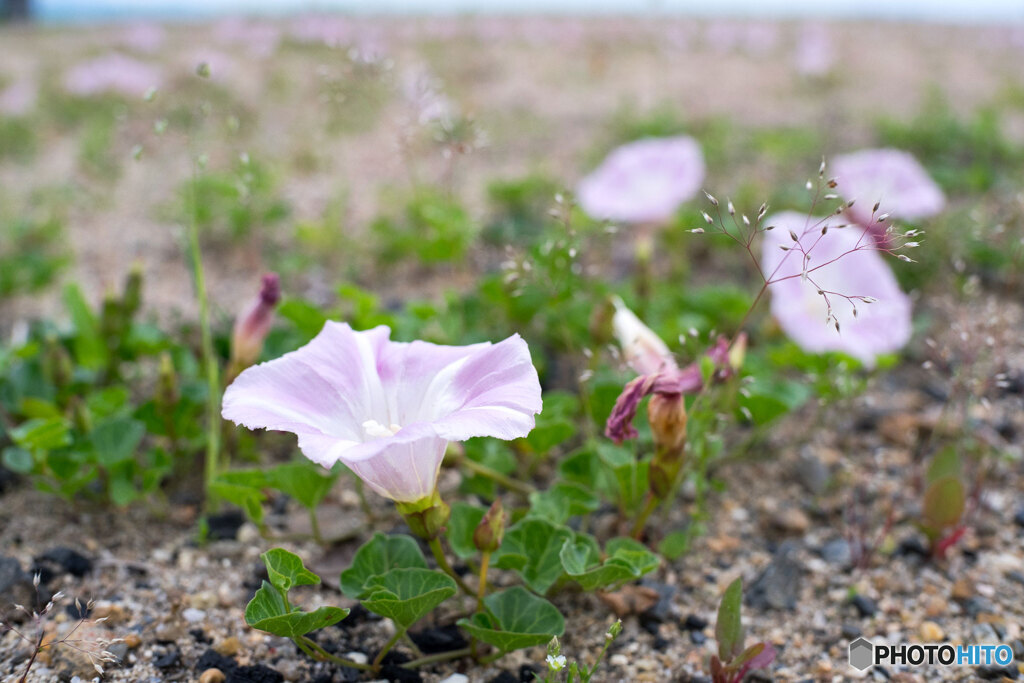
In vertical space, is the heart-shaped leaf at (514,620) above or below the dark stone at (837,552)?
above

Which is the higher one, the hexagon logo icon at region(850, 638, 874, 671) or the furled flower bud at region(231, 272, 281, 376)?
the furled flower bud at region(231, 272, 281, 376)

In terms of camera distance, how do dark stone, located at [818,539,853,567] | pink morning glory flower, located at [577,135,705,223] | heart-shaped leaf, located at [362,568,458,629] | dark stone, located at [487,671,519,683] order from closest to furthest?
heart-shaped leaf, located at [362,568,458,629], dark stone, located at [487,671,519,683], dark stone, located at [818,539,853,567], pink morning glory flower, located at [577,135,705,223]

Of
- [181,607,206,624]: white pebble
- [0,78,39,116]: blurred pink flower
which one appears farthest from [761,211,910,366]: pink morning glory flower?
[0,78,39,116]: blurred pink flower

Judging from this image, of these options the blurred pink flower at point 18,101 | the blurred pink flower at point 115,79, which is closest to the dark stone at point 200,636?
the blurred pink flower at point 115,79

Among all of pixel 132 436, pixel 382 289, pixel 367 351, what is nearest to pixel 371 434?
pixel 367 351

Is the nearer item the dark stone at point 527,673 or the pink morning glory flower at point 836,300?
the dark stone at point 527,673

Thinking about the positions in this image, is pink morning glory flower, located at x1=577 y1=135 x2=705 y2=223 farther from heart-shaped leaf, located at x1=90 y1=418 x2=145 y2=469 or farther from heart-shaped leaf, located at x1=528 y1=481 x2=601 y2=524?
heart-shaped leaf, located at x1=90 y1=418 x2=145 y2=469

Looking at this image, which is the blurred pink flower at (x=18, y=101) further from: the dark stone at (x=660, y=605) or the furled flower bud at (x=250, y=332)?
the dark stone at (x=660, y=605)
